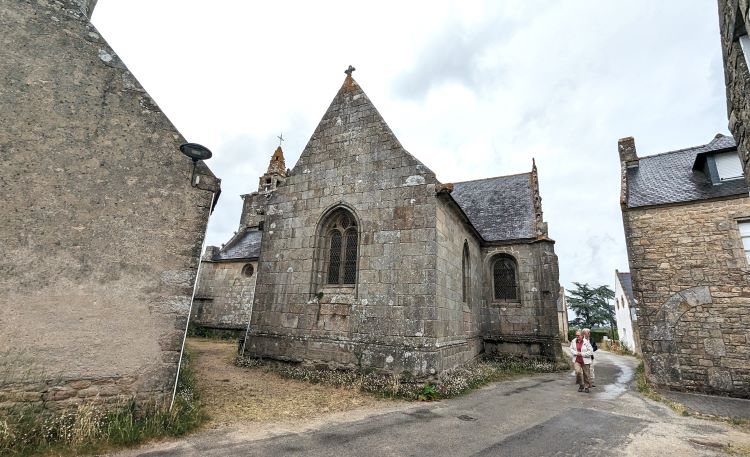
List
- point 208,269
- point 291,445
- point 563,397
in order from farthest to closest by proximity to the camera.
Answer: point 208,269
point 563,397
point 291,445

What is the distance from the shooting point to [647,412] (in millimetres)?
6945

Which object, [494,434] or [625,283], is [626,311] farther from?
[494,434]

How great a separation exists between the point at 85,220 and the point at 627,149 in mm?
16833

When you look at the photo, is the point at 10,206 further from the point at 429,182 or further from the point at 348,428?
the point at 429,182

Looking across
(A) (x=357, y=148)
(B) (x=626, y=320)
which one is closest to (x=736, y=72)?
(A) (x=357, y=148)

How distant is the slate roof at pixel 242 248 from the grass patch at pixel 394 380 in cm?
1176

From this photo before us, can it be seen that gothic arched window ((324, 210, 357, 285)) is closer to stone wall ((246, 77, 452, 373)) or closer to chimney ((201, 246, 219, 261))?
stone wall ((246, 77, 452, 373))

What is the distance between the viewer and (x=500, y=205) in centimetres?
1648

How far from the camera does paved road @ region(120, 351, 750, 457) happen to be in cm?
449

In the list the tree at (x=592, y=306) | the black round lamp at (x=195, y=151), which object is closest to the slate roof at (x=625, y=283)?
the tree at (x=592, y=306)

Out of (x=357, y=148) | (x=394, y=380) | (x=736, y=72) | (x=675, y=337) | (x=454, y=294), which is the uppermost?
(x=357, y=148)

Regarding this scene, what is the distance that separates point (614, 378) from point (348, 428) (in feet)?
34.8

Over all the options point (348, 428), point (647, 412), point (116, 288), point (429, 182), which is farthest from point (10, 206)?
point (647, 412)

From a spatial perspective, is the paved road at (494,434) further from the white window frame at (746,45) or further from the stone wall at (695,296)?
the white window frame at (746,45)
